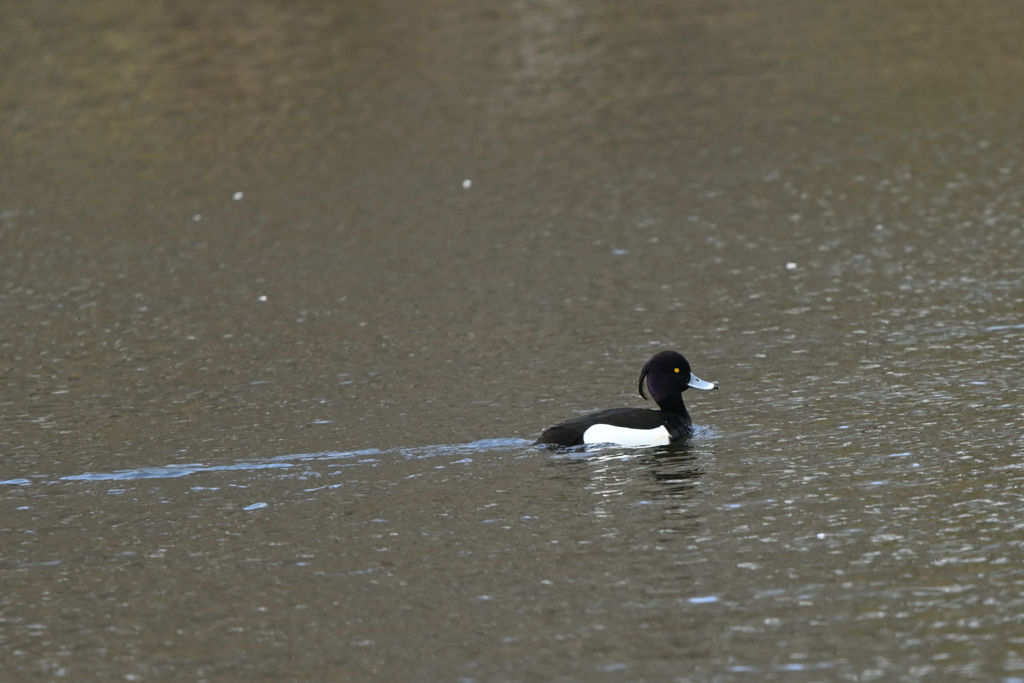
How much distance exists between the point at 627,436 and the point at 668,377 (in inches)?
43.1

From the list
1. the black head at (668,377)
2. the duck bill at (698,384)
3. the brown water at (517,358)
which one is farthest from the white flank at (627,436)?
the duck bill at (698,384)

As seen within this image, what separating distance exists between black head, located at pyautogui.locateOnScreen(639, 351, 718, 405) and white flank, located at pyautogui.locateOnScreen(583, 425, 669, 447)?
0.64 metres

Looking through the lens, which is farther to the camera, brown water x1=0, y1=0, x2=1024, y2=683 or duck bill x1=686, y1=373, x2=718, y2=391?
duck bill x1=686, y1=373, x2=718, y2=391

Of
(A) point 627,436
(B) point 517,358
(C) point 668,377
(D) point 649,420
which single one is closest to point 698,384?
(C) point 668,377

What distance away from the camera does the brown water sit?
34.6 feet

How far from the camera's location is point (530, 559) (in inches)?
460

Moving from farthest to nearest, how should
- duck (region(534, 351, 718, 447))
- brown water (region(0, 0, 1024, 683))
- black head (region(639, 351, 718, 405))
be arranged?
black head (region(639, 351, 718, 405)) < duck (region(534, 351, 718, 447)) < brown water (region(0, 0, 1024, 683))

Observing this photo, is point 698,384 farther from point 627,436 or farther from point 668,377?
point 627,436

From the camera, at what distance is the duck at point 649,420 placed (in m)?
14.6

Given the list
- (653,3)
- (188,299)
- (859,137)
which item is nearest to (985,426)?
(188,299)

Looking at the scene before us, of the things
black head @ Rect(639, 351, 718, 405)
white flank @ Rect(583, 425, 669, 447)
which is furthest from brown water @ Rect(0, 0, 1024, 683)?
black head @ Rect(639, 351, 718, 405)

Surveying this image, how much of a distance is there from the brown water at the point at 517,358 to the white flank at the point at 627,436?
18 cm

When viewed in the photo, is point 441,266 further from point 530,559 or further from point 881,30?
point 881,30

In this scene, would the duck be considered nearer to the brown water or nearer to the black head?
the black head
